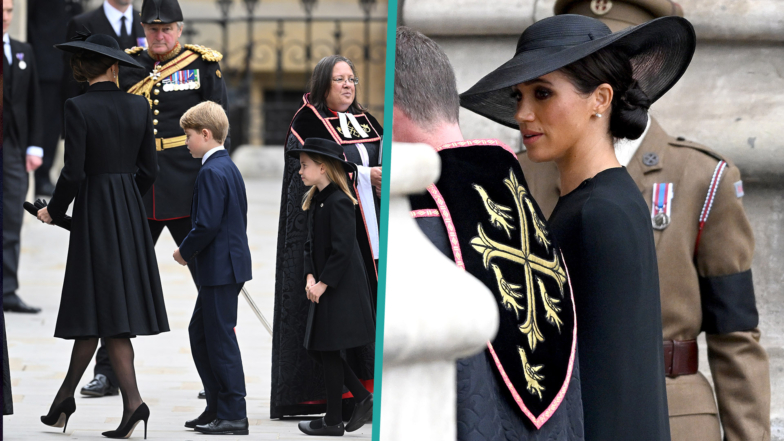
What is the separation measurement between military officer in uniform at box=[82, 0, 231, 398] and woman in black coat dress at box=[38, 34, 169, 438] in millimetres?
24

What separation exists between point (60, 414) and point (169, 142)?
624 millimetres

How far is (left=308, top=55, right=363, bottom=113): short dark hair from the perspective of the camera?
203 centimetres

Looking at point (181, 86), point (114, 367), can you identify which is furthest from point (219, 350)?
point (181, 86)

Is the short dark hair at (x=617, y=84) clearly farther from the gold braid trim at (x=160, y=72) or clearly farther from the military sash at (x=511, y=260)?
the gold braid trim at (x=160, y=72)

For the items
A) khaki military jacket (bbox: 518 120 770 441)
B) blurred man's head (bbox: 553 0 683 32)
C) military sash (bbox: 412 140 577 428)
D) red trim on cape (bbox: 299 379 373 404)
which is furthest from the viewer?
blurred man's head (bbox: 553 0 683 32)

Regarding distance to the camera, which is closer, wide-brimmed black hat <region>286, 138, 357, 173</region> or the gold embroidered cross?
the gold embroidered cross

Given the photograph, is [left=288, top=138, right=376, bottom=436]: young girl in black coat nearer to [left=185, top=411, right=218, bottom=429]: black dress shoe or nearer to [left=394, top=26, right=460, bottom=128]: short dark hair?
[left=185, top=411, right=218, bottom=429]: black dress shoe

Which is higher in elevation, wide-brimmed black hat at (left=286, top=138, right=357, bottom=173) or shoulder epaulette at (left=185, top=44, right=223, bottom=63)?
shoulder epaulette at (left=185, top=44, right=223, bottom=63)

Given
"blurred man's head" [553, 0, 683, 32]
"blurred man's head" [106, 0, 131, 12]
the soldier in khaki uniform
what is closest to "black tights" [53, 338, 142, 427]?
"blurred man's head" [106, 0, 131, 12]

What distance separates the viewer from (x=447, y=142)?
5.40 ft

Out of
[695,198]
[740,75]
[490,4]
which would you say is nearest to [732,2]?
[740,75]

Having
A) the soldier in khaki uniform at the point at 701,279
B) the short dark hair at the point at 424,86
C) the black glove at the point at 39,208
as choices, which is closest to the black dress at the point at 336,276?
the short dark hair at the point at 424,86

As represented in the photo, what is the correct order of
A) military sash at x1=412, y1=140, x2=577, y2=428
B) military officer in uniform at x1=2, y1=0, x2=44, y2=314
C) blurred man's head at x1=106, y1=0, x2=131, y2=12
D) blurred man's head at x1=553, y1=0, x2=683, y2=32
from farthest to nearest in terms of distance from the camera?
blurred man's head at x1=553, y1=0, x2=683, y2=32 < military officer in uniform at x1=2, y1=0, x2=44, y2=314 < blurred man's head at x1=106, y1=0, x2=131, y2=12 < military sash at x1=412, y1=140, x2=577, y2=428

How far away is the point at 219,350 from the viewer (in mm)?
2055
